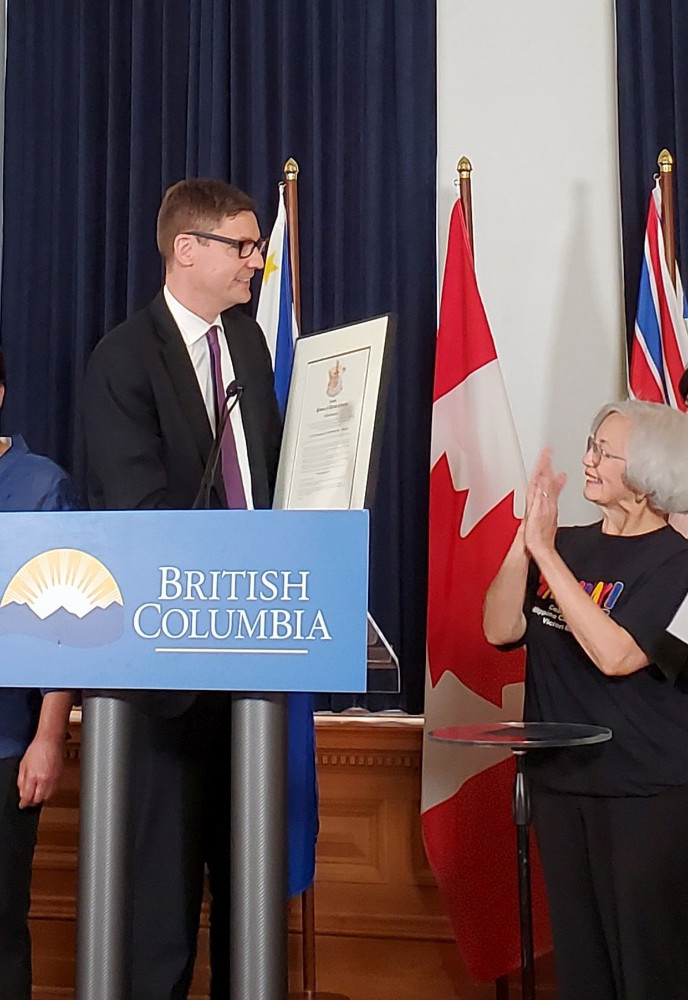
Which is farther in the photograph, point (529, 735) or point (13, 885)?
point (13, 885)

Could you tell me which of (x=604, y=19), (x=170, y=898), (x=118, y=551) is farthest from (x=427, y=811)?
(x=604, y=19)

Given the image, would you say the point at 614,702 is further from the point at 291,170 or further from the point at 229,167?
the point at 229,167

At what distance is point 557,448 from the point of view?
3258mm

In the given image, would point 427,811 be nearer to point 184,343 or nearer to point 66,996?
point 66,996

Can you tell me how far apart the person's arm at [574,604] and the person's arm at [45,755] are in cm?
92

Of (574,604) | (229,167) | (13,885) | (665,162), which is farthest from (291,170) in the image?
(13,885)

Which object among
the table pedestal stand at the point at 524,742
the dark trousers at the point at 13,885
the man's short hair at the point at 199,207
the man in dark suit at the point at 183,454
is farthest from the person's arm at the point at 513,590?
the dark trousers at the point at 13,885

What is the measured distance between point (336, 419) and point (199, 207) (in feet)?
2.03

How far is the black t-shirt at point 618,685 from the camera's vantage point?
6.44 feet

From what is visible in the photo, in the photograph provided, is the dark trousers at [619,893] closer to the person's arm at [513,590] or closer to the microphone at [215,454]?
the person's arm at [513,590]

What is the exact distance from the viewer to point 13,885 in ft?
6.55

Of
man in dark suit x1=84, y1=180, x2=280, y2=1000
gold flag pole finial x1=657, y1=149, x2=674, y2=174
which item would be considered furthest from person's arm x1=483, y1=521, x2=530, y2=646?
gold flag pole finial x1=657, y1=149, x2=674, y2=174

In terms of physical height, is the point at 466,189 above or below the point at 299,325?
above

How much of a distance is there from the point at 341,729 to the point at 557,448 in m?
1.03
